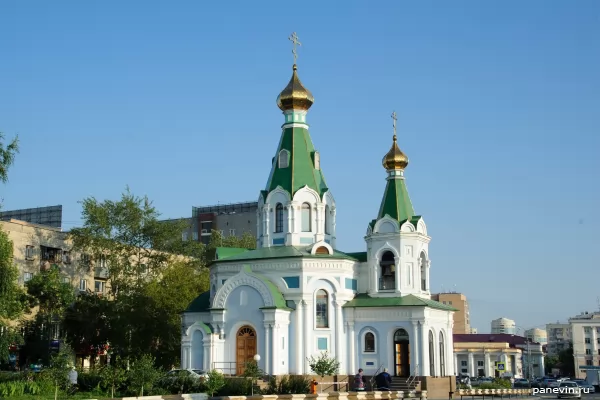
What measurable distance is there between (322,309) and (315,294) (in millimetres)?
848

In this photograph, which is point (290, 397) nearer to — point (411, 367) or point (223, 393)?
point (223, 393)

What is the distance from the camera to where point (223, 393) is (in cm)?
3148

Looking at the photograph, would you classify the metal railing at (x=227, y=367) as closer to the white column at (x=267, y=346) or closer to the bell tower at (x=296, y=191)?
the white column at (x=267, y=346)

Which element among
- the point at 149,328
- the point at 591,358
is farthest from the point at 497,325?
the point at 149,328

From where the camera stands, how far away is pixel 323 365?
39.7 metres

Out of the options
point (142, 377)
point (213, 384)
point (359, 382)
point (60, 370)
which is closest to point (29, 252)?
point (359, 382)

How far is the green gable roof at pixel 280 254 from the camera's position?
41438mm

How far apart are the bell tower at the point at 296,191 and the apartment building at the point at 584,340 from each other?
2940 inches

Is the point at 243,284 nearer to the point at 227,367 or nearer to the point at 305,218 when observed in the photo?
the point at 227,367

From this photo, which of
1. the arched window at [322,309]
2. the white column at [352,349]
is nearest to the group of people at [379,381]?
the white column at [352,349]

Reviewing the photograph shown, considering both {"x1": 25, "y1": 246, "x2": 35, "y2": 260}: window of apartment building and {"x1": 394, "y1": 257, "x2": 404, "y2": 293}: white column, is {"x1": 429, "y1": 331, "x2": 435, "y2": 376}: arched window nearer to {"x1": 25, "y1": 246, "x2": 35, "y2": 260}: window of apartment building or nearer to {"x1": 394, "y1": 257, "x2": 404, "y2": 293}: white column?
{"x1": 394, "y1": 257, "x2": 404, "y2": 293}: white column

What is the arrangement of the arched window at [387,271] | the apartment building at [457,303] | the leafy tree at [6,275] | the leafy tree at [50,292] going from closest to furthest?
the leafy tree at [6,275]
the arched window at [387,271]
the leafy tree at [50,292]
the apartment building at [457,303]

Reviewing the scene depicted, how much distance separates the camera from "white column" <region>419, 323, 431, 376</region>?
1580 inches

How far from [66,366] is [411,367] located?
17608mm
